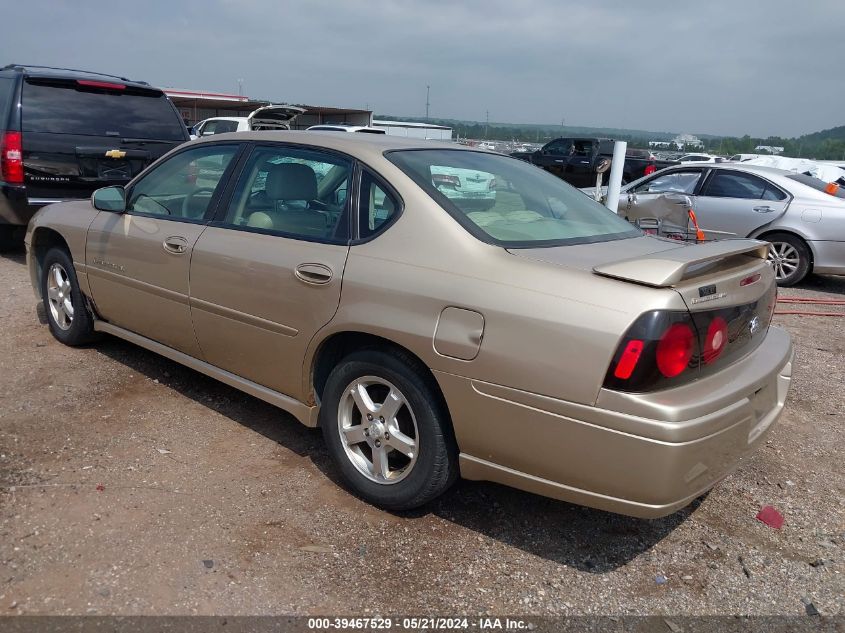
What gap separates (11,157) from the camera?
6773mm

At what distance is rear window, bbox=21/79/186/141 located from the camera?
6871 mm

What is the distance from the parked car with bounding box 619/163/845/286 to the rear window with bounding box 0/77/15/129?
6.32 m

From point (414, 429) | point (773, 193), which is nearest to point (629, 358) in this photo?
point (414, 429)


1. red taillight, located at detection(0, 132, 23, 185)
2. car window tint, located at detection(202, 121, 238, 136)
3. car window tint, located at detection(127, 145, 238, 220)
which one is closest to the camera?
car window tint, located at detection(127, 145, 238, 220)

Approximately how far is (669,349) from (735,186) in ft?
24.4

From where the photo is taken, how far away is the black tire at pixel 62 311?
15.6ft

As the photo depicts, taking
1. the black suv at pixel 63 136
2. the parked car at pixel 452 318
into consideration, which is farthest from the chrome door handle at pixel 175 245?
the black suv at pixel 63 136

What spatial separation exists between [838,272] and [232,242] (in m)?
7.41

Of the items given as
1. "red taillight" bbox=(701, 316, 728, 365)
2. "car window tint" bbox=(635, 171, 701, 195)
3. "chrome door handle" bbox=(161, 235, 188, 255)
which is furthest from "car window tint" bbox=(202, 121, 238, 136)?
"red taillight" bbox=(701, 316, 728, 365)

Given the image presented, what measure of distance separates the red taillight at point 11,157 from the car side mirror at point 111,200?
3.13 m

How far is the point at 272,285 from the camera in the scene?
330 cm

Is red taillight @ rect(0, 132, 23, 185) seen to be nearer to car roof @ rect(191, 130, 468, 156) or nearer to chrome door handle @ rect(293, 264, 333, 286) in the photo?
car roof @ rect(191, 130, 468, 156)

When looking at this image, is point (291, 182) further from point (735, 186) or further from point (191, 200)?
point (735, 186)

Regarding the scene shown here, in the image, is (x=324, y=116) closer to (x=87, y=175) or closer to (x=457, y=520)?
(x=87, y=175)
